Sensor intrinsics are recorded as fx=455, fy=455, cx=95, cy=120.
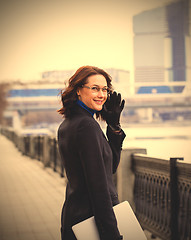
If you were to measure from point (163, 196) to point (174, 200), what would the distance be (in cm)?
38

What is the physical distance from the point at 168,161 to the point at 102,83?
2.49m

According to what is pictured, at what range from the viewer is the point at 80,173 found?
7.34 feet

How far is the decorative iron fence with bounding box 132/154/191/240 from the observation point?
440cm

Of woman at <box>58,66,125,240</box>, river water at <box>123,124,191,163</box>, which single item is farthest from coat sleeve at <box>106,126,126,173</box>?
river water at <box>123,124,191,163</box>

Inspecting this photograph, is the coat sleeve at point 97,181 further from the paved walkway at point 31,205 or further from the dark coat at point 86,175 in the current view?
the paved walkway at point 31,205

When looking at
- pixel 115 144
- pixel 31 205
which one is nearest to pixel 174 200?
pixel 115 144

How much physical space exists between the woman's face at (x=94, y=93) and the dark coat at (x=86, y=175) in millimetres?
65

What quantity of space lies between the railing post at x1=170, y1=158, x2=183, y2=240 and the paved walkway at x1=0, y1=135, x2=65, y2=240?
160 centimetres

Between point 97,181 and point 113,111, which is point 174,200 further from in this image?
point 97,181

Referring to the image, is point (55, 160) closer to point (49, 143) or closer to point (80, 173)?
point (49, 143)

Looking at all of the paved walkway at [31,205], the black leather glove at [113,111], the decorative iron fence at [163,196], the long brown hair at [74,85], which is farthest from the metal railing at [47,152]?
the long brown hair at [74,85]

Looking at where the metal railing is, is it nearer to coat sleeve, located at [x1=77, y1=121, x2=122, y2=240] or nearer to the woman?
the woman

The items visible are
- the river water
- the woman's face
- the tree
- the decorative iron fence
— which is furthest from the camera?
the tree

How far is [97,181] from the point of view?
2.14 meters
